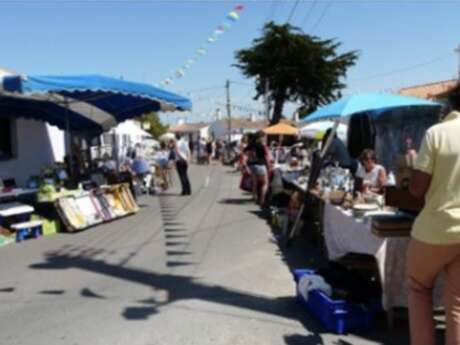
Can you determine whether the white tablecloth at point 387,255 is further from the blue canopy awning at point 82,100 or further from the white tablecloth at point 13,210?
the white tablecloth at point 13,210

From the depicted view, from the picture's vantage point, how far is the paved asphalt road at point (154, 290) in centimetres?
480

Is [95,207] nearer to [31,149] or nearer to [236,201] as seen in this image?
[236,201]

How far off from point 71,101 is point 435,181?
1139 cm

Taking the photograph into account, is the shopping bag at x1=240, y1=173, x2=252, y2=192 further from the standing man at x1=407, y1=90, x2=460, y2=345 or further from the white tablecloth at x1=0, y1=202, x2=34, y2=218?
the standing man at x1=407, y1=90, x2=460, y2=345

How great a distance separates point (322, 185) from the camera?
8.70 meters

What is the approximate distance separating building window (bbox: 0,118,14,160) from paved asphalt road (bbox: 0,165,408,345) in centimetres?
489

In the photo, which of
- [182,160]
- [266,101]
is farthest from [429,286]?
[266,101]

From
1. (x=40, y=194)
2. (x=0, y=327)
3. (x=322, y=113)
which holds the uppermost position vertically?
(x=322, y=113)

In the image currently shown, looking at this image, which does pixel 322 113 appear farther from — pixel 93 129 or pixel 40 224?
pixel 93 129

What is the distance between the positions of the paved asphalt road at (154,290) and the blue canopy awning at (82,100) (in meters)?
2.60

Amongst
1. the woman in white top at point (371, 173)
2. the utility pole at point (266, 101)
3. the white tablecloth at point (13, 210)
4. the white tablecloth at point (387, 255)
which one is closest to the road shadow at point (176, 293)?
the white tablecloth at point (387, 255)

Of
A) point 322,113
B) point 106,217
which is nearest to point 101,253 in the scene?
point 106,217

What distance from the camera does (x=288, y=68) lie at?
44.0 m

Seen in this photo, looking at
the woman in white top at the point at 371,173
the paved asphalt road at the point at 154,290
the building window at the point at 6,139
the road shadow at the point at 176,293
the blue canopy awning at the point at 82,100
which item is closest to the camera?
the paved asphalt road at the point at 154,290
